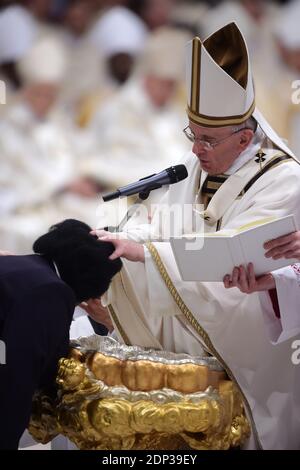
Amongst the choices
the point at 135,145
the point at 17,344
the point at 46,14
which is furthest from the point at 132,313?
the point at 46,14

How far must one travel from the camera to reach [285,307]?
2439mm

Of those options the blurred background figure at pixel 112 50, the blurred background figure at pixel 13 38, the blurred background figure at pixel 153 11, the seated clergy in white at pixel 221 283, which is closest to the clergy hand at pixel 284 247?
the seated clergy in white at pixel 221 283

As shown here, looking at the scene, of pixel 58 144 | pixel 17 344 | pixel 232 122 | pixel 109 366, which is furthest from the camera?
pixel 58 144

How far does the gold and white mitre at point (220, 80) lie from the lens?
252 cm

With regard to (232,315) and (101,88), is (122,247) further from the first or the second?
(101,88)

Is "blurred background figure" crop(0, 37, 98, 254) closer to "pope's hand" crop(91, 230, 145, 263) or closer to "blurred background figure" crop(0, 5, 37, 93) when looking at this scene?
"blurred background figure" crop(0, 5, 37, 93)

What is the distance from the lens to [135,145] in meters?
5.29

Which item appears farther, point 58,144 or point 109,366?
point 58,144

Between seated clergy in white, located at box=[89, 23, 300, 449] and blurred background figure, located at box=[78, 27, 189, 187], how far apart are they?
2579 millimetres

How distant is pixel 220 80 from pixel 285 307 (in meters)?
0.68

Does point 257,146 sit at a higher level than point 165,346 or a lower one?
higher

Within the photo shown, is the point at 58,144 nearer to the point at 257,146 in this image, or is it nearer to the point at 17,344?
the point at 257,146

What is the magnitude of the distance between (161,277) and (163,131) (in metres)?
2.99

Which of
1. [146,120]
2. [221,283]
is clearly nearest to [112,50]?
[146,120]
